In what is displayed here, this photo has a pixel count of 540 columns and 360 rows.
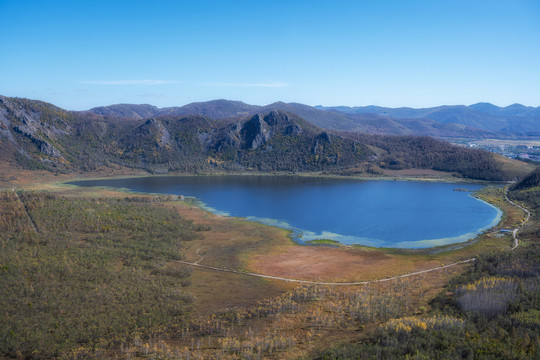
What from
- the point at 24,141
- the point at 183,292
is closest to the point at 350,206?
the point at 183,292

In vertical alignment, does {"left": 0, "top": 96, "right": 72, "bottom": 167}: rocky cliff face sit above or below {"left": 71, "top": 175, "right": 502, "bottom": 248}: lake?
above

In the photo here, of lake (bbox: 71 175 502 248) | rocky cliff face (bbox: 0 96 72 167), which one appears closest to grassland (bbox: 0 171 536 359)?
lake (bbox: 71 175 502 248)

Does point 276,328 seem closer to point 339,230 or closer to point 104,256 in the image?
point 104,256

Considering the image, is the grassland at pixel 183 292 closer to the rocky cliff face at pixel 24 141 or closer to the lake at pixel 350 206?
the lake at pixel 350 206

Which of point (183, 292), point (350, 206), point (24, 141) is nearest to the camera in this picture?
point (183, 292)

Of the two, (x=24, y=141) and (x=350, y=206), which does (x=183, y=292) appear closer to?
(x=350, y=206)

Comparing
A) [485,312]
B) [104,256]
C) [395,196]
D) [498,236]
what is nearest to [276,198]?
[395,196]

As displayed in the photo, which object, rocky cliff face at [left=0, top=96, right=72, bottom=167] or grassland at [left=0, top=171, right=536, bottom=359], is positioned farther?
rocky cliff face at [left=0, top=96, right=72, bottom=167]

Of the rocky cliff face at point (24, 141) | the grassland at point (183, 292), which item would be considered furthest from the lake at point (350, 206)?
the rocky cliff face at point (24, 141)

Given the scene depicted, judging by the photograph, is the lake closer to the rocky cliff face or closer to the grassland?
the grassland
